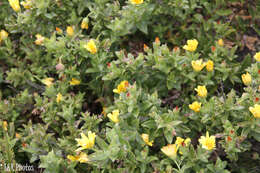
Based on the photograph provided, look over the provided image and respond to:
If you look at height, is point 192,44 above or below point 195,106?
above

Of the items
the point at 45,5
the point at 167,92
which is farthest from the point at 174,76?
the point at 45,5

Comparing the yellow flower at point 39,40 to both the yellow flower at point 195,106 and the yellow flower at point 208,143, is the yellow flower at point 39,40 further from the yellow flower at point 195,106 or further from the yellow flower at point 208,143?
the yellow flower at point 208,143

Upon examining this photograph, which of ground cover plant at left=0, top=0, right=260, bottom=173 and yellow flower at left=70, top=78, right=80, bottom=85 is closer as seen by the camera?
ground cover plant at left=0, top=0, right=260, bottom=173

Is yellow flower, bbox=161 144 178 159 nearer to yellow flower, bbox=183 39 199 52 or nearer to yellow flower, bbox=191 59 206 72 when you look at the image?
yellow flower, bbox=191 59 206 72

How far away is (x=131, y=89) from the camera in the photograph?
2.00m

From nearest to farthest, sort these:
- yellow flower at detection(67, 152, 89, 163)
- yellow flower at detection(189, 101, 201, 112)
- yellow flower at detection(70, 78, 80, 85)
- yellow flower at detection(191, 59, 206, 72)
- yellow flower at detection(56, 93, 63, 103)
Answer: yellow flower at detection(67, 152, 89, 163), yellow flower at detection(189, 101, 201, 112), yellow flower at detection(191, 59, 206, 72), yellow flower at detection(56, 93, 63, 103), yellow flower at detection(70, 78, 80, 85)

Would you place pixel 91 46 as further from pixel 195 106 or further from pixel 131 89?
pixel 195 106

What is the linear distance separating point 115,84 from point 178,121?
0.62 metres

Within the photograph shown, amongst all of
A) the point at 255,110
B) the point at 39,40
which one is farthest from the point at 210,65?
the point at 39,40

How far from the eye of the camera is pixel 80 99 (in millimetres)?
2504

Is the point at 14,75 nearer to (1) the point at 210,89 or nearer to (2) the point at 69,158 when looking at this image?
(2) the point at 69,158

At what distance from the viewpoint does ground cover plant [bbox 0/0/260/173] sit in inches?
78.4

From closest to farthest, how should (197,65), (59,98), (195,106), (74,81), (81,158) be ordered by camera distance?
1. (81,158)
2. (195,106)
3. (197,65)
4. (59,98)
5. (74,81)

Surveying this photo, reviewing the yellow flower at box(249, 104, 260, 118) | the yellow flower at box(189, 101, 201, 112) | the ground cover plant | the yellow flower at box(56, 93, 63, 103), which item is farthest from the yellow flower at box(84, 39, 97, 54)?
the yellow flower at box(249, 104, 260, 118)
